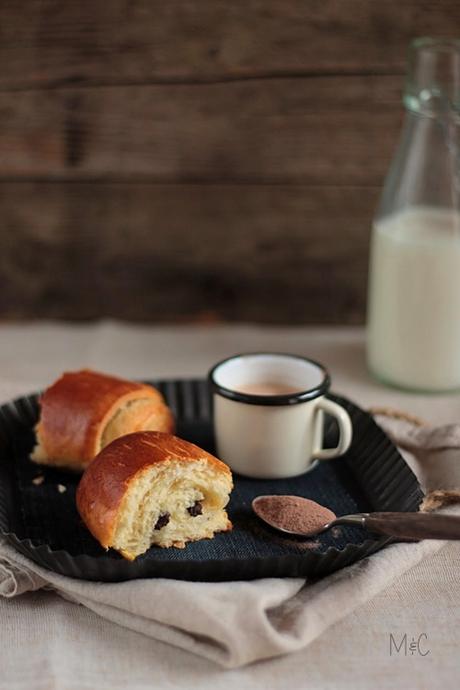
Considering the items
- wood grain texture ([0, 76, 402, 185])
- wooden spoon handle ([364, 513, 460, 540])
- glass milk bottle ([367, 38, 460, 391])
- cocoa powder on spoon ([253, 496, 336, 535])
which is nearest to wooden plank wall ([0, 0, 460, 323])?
wood grain texture ([0, 76, 402, 185])

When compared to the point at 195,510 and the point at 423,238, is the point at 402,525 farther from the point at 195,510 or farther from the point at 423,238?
the point at 423,238

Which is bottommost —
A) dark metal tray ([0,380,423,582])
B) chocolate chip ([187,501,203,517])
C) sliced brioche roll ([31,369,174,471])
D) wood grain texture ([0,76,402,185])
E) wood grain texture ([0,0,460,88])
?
dark metal tray ([0,380,423,582])

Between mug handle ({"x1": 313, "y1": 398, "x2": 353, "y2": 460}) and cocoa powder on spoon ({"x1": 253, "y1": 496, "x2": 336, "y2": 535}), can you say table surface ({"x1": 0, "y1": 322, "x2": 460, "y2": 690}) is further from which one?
mug handle ({"x1": 313, "y1": 398, "x2": 353, "y2": 460})

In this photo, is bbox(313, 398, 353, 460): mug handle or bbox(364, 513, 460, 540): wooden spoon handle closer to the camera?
bbox(364, 513, 460, 540): wooden spoon handle

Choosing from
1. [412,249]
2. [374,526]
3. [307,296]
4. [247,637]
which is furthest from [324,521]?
[307,296]

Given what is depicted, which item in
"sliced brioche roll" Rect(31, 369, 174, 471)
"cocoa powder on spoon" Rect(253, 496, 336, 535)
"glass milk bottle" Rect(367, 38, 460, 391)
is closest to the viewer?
"cocoa powder on spoon" Rect(253, 496, 336, 535)

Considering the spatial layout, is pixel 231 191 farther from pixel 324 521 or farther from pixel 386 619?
pixel 386 619

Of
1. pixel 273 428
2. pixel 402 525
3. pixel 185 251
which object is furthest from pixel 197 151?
pixel 402 525
